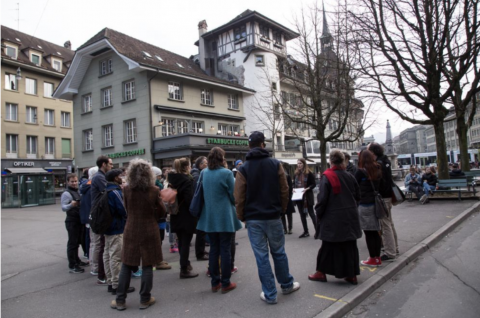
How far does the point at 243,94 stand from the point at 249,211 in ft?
93.7

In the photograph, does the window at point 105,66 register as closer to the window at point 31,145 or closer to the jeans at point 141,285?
the window at point 31,145

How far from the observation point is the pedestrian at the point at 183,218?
5.15 m

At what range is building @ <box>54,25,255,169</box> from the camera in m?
23.9

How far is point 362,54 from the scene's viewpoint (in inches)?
561

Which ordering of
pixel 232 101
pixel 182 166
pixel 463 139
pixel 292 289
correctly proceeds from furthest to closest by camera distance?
1. pixel 232 101
2. pixel 463 139
3. pixel 182 166
4. pixel 292 289

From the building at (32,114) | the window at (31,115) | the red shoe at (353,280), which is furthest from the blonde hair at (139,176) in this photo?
the window at (31,115)

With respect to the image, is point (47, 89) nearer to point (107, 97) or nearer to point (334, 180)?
point (107, 97)

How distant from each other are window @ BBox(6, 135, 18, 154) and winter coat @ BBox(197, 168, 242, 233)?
3562cm

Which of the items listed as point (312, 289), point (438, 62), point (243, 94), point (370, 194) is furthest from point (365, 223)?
point (243, 94)

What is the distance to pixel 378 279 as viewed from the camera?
469 centimetres

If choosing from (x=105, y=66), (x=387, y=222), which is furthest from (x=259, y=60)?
(x=387, y=222)

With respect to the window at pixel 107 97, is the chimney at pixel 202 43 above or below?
above

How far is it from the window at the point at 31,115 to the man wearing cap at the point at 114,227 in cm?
3592

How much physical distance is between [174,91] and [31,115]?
1879 centimetres
